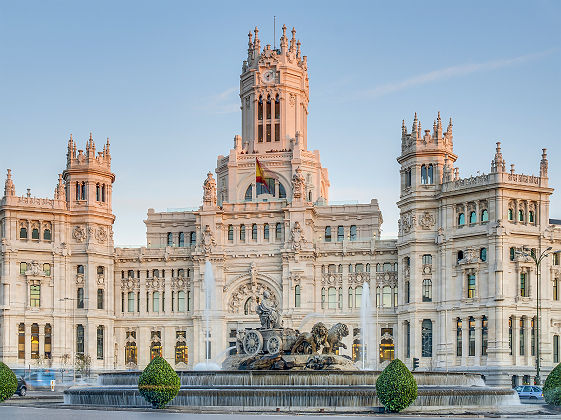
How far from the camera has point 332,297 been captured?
384 ft

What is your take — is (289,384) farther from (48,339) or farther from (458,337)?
(48,339)

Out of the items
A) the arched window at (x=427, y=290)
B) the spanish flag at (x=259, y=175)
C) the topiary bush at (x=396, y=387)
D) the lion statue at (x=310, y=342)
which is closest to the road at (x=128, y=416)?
the topiary bush at (x=396, y=387)

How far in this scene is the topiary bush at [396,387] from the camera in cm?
5106

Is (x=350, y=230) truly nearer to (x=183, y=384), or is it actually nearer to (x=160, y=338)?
(x=160, y=338)

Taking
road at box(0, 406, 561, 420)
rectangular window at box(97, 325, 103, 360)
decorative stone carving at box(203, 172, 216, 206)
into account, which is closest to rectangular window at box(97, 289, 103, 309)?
rectangular window at box(97, 325, 103, 360)

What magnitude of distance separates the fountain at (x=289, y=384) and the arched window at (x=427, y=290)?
36884 mm

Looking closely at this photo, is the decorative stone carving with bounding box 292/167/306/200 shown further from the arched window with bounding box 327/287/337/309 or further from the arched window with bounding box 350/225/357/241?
the arched window with bounding box 327/287/337/309

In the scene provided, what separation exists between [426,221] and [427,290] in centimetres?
705

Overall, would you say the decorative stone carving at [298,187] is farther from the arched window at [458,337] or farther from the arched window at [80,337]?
the arched window at [80,337]

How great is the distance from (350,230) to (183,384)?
6119cm

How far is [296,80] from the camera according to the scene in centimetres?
13438

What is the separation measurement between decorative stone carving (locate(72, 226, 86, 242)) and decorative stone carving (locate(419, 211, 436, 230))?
37889mm

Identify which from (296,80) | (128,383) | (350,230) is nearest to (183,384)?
(128,383)

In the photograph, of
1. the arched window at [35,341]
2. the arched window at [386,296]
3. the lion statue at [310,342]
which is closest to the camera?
the lion statue at [310,342]
